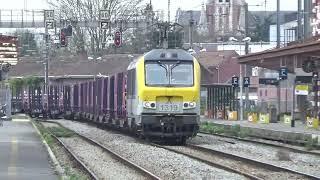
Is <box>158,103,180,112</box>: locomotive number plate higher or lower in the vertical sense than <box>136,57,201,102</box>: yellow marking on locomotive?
lower

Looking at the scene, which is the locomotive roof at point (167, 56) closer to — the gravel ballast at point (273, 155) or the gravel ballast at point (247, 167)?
the gravel ballast at point (273, 155)

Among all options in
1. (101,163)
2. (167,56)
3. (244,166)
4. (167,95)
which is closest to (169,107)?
(167,95)

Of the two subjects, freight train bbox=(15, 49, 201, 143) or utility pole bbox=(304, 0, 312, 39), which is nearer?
freight train bbox=(15, 49, 201, 143)

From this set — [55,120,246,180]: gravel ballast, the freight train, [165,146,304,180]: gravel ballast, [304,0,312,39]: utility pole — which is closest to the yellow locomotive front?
the freight train

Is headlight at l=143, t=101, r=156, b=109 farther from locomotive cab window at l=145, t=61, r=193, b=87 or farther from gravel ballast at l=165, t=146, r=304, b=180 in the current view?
gravel ballast at l=165, t=146, r=304, b=180

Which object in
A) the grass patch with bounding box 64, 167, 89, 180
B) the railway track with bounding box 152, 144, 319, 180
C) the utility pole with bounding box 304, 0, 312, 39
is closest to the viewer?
the grass patch with bounding box 64, 167, 89, 180

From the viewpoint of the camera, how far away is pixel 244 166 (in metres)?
17.2

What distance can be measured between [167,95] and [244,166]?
7.01m

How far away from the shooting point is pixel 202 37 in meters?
111

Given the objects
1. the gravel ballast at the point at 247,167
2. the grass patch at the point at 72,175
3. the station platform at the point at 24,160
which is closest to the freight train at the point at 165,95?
the gravel ballast at the point at 247,167

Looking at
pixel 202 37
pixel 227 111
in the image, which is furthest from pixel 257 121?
pixel 202 37

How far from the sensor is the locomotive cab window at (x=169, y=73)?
78.9ft

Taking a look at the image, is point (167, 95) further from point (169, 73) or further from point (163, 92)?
point (169, 73)

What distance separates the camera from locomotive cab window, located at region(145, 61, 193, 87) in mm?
24062
